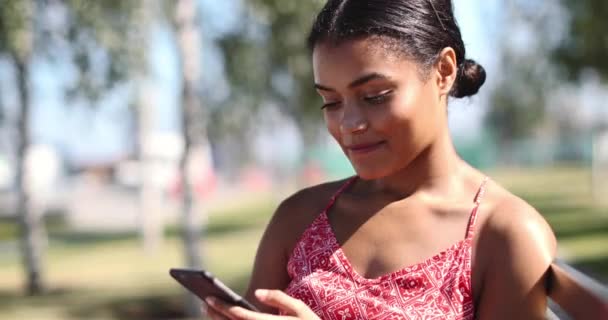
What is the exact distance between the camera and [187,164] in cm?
987

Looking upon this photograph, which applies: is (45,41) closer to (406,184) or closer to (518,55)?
(518,55)

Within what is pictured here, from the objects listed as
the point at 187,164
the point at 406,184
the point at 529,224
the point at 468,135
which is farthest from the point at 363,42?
the point at 468,135

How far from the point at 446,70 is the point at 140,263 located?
13.2 metres

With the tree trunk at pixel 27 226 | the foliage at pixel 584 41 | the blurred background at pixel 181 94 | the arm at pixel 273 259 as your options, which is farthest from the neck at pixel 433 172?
the tree trunk at pixel 27 226

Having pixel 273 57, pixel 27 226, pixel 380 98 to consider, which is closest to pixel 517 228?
pixel 380 98

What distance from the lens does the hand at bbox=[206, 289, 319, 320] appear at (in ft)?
4.75

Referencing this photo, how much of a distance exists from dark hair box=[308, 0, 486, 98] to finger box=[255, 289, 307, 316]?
0.48 m

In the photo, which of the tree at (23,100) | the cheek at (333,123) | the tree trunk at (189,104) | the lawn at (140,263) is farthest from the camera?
the lawn at (140,263)

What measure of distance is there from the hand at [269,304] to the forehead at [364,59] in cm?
42

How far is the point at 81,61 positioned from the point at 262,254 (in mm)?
8251

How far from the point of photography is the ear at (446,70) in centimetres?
164

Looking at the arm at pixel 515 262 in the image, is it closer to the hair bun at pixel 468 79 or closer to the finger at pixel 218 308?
the hair bun at pixel 468 79

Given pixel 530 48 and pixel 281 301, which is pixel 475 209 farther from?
pixel 530 48

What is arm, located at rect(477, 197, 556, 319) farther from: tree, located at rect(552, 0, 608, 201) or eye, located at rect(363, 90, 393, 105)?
tree, located at rect(552, 0, 608, 201)
